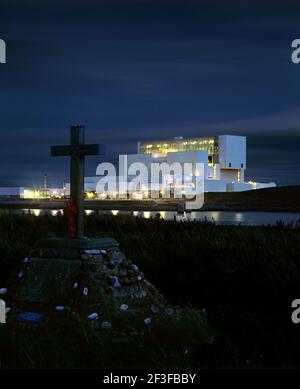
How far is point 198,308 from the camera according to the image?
34.5 ft

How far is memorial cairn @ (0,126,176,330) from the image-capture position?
8.53 metres

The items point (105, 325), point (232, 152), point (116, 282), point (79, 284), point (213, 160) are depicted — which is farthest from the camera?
point (213, 160)

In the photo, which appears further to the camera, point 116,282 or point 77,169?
point 77,169

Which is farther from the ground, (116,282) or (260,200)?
(116,282)

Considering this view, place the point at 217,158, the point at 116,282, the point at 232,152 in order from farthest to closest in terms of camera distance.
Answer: the point at 217,158, the point at 232,152, the point at 116,282

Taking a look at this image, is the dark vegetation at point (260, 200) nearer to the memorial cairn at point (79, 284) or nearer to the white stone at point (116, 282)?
the memorial cairn at point (79, 284)

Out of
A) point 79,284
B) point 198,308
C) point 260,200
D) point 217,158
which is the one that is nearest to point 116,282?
point 79,284

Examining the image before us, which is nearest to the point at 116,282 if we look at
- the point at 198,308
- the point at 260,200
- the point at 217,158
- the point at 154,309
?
the point at 154,309

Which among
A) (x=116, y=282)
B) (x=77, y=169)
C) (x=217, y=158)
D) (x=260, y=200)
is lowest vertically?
(x=260, y=200)

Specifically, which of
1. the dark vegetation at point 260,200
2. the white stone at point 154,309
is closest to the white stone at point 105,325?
the white stone at point 154,309

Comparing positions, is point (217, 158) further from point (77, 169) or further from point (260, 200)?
point (77, 169)

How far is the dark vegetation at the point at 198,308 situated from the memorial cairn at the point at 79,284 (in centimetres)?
24

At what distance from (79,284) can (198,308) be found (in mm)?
2613

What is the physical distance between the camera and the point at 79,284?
8602 millimetres
